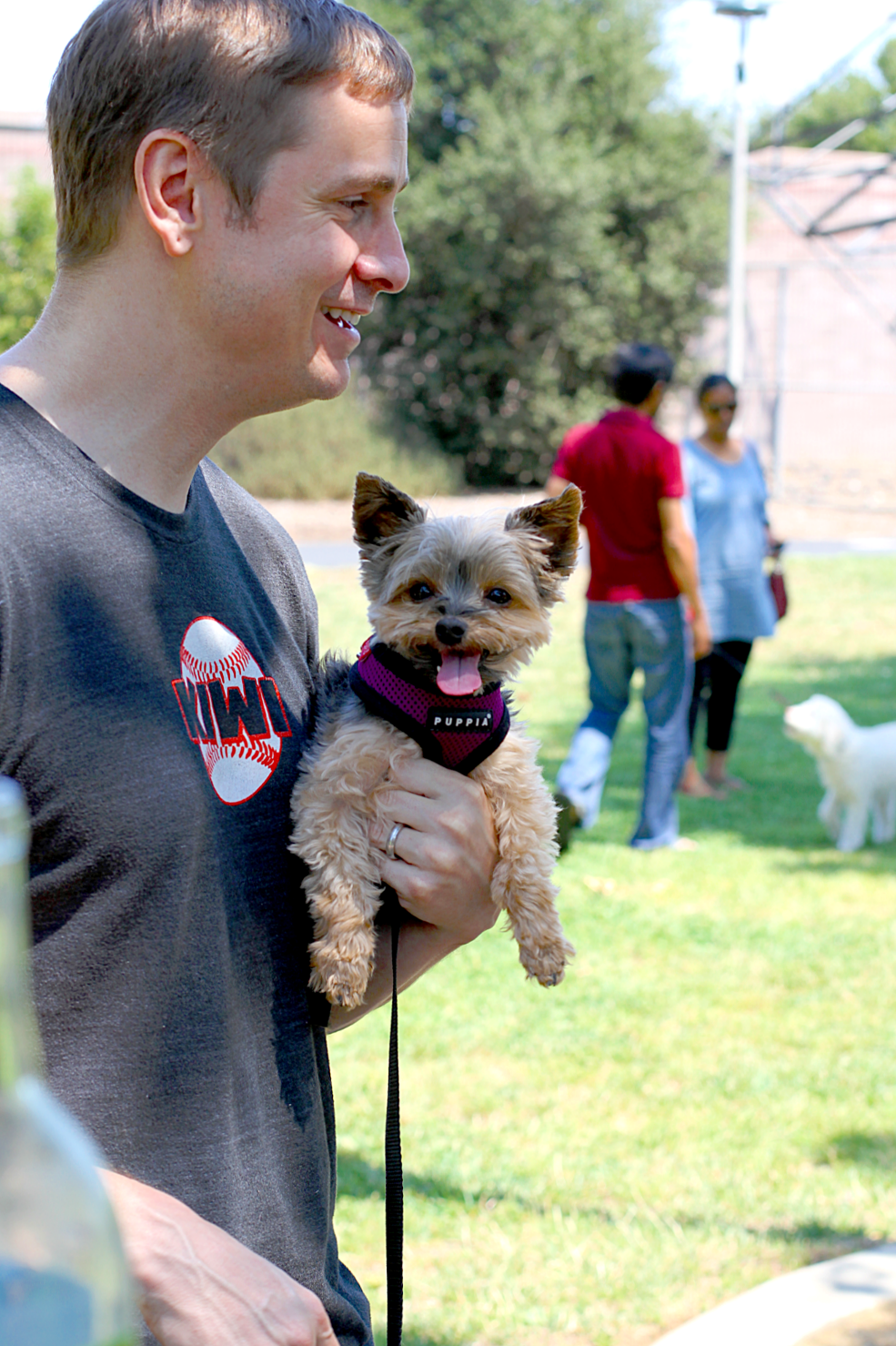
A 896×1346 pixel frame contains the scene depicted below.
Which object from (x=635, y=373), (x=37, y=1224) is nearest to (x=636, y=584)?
Result: (x=635, y=373)

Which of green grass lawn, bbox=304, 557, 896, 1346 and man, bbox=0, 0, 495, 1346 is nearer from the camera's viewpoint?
man, bbox=0, 0, 495, 1346

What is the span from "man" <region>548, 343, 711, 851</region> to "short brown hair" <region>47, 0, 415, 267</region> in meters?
5.54

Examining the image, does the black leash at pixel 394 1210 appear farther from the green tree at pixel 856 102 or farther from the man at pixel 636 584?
the green tree at pixel 856 102

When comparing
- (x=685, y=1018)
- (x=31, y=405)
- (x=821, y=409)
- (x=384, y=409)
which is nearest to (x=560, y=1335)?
(x=685, y=1018)

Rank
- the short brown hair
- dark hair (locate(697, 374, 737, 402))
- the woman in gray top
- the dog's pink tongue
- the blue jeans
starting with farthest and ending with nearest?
the woman in gray top → dark hair (locate(697, 374, 737, 402)) → the blue jeans → the dog's pink tongue → the short brown hair

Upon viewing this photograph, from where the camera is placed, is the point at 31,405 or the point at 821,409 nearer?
the point at 31,405

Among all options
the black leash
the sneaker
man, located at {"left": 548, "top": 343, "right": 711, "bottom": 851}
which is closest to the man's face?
the black leash

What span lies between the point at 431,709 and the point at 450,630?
172 mm

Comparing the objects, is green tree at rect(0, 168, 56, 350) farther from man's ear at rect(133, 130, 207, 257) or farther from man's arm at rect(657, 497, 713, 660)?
man's ear at rect(133, 130, 207, 257)

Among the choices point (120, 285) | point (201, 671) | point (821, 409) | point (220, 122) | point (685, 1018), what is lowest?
point (821, 409)

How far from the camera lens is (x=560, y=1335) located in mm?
3623

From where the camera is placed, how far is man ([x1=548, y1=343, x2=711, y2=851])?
286 inches

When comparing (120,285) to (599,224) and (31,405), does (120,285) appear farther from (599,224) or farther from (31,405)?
(599,224)

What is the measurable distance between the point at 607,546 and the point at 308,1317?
6.30 meters
